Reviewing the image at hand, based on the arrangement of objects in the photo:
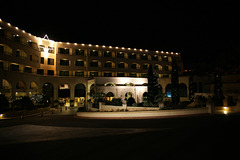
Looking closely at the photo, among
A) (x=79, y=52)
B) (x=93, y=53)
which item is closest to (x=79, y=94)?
(x=79, y=52)

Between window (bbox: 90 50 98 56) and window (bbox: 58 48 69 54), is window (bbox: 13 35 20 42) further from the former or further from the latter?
window (bbox: 90 50 98 56)

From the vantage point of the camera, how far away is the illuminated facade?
3500cm

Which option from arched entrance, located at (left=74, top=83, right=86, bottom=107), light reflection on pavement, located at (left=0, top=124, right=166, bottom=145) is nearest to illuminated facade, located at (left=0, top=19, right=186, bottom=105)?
arched entrance, located at (left=74, top=83, right=86, bottom=107)

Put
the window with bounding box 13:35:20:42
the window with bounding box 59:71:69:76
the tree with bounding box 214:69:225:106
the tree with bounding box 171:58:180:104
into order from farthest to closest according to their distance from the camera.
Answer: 1. the window with bounding box 59:71:69:76
2. the window with bounding box 13:35:20:42
3. the tree with bounding box 171:58:180:104
4. the tree with bounding box 214:69:225:106

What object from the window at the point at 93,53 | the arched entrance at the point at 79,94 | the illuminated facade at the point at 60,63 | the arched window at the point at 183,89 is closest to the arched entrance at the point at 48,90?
the illuminated facade at the point at 60,63

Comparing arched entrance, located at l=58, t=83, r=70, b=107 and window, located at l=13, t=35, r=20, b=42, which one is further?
arched entrance, located at l=58, t=83, r=70, b=107

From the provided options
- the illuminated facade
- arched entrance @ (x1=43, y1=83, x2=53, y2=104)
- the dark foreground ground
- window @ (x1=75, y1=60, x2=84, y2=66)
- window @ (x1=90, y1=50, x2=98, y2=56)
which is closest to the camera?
the dark foreground ground

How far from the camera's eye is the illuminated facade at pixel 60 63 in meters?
35.0

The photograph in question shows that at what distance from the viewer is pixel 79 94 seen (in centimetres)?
4619

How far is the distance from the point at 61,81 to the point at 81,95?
22.7 ft

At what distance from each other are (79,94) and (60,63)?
10.6 meters

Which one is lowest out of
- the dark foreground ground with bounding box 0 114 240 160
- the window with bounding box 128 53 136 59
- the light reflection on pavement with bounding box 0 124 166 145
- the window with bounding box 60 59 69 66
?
the light reflection on pavement with bounding box 0 124 166 145

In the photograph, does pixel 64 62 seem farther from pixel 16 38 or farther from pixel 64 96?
pixel 16 38

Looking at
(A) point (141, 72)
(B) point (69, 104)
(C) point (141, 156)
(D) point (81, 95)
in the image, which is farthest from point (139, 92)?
(C) point (141, 156)
